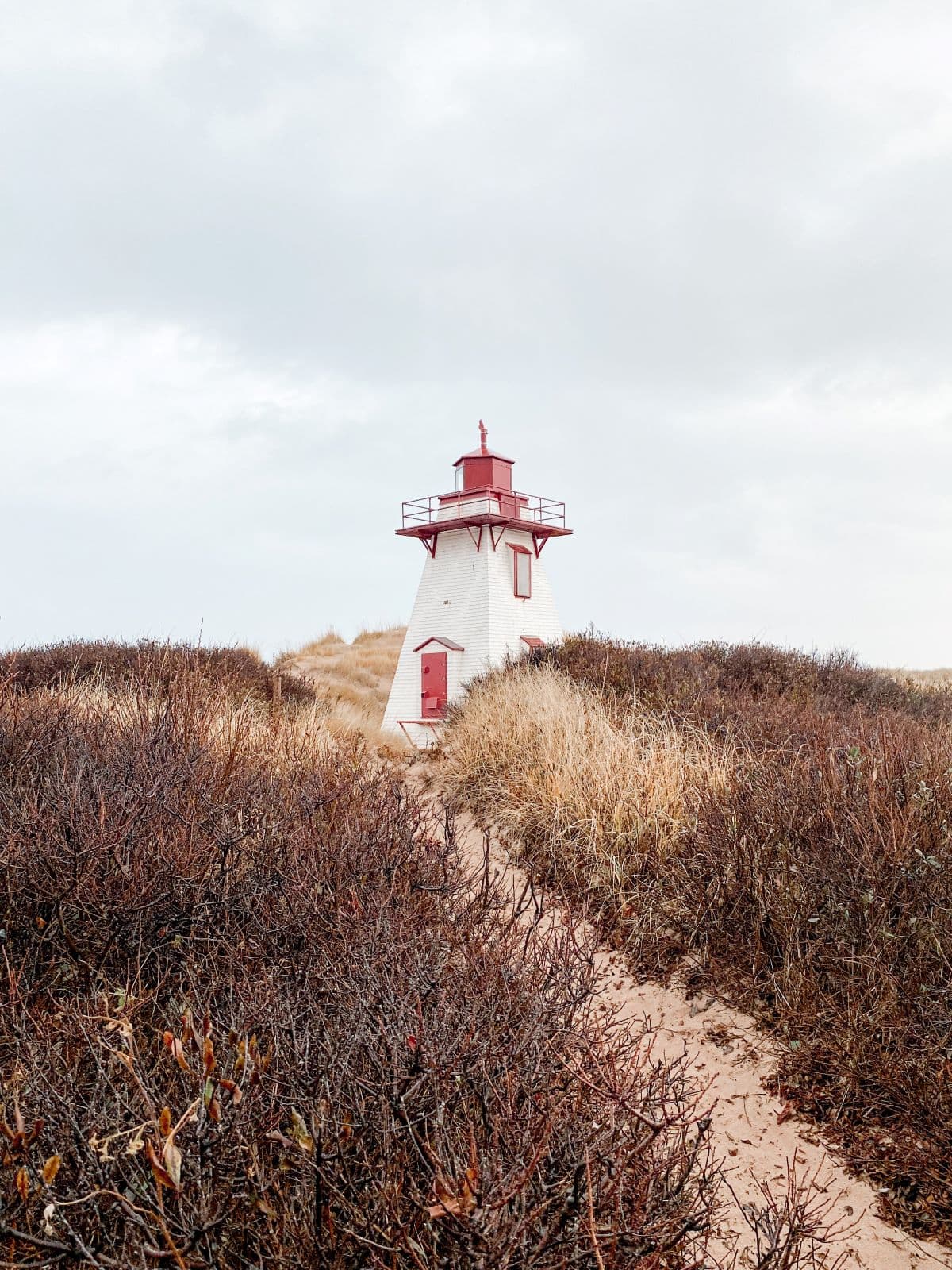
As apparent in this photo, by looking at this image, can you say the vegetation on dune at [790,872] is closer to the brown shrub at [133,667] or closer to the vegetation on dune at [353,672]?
the brown shrub at [133,667]

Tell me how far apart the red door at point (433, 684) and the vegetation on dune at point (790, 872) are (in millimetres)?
8189

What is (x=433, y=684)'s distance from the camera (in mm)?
20641

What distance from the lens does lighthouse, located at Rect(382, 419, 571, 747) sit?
795 inches

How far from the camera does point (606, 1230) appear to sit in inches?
105

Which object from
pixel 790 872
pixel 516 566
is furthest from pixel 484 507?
pixel 790 872

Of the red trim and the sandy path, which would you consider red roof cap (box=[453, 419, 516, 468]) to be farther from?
the sandy path

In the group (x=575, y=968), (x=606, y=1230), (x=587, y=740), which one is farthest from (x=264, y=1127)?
(x=587, y=740)

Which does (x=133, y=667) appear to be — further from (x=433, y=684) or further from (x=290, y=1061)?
(x=290, y=1061)

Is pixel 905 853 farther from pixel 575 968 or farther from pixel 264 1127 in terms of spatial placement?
pixel 264 1127

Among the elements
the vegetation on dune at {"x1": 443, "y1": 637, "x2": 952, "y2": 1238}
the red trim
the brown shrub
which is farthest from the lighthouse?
the vegetation on dune at {"x1": 443, "y1": 637, "x2": 952, "y2": 1238}

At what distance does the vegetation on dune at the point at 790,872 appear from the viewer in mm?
4988

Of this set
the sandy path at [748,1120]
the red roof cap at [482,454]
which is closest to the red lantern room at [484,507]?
the red roof cap at [482,454]

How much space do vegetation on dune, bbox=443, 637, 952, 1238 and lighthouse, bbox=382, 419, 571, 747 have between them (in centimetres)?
807

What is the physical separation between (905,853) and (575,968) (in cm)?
287
